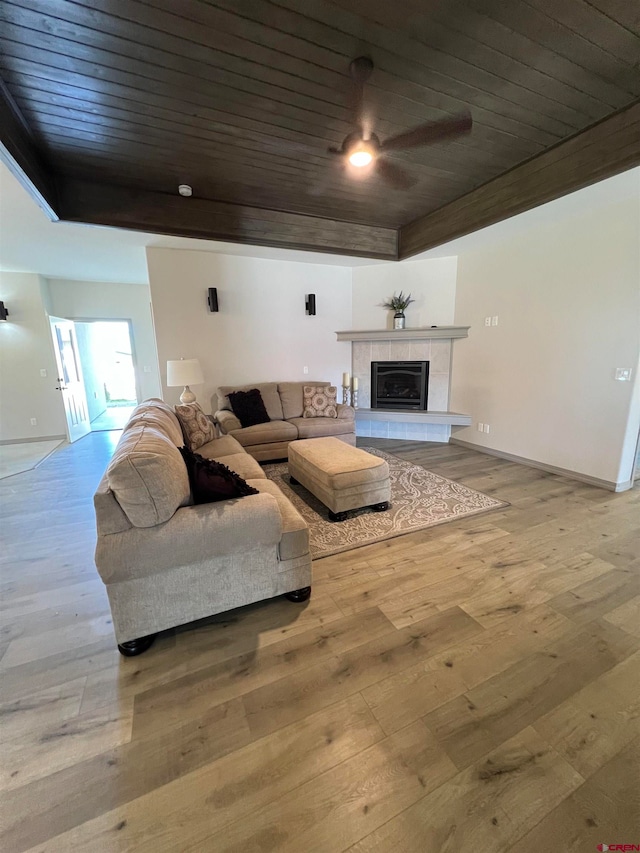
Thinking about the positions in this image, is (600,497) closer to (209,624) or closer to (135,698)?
(209,624)

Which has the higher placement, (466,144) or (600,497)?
(466,144)

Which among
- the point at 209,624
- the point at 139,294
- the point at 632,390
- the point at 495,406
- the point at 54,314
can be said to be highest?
the point at 139,294

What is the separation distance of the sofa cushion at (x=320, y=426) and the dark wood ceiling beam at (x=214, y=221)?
2.19 meters

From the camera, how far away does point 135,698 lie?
1406mm

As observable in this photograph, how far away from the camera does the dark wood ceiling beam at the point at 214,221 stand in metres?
3.21

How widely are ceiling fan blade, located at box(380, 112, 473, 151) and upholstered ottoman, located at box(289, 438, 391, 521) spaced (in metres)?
2.25

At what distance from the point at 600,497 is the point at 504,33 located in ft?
11.5

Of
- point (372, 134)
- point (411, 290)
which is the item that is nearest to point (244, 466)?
point (372, 134)

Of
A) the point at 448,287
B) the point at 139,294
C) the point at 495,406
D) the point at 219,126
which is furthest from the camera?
the point at 139,294

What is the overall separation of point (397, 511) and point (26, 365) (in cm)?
631

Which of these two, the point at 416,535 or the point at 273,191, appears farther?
the point at 273,191

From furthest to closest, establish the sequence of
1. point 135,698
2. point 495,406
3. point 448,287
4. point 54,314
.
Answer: point 54,314 → point 448,287 → point 495,406 → point 135,698

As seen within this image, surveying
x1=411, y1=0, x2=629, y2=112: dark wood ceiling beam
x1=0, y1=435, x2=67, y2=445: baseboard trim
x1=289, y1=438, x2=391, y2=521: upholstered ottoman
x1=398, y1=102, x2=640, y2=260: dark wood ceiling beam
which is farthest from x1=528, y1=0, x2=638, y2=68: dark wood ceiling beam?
x1=0, y1=435, x2=67, y2=445: baseboard trim

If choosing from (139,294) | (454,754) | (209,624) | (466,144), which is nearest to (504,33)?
(466,144)
